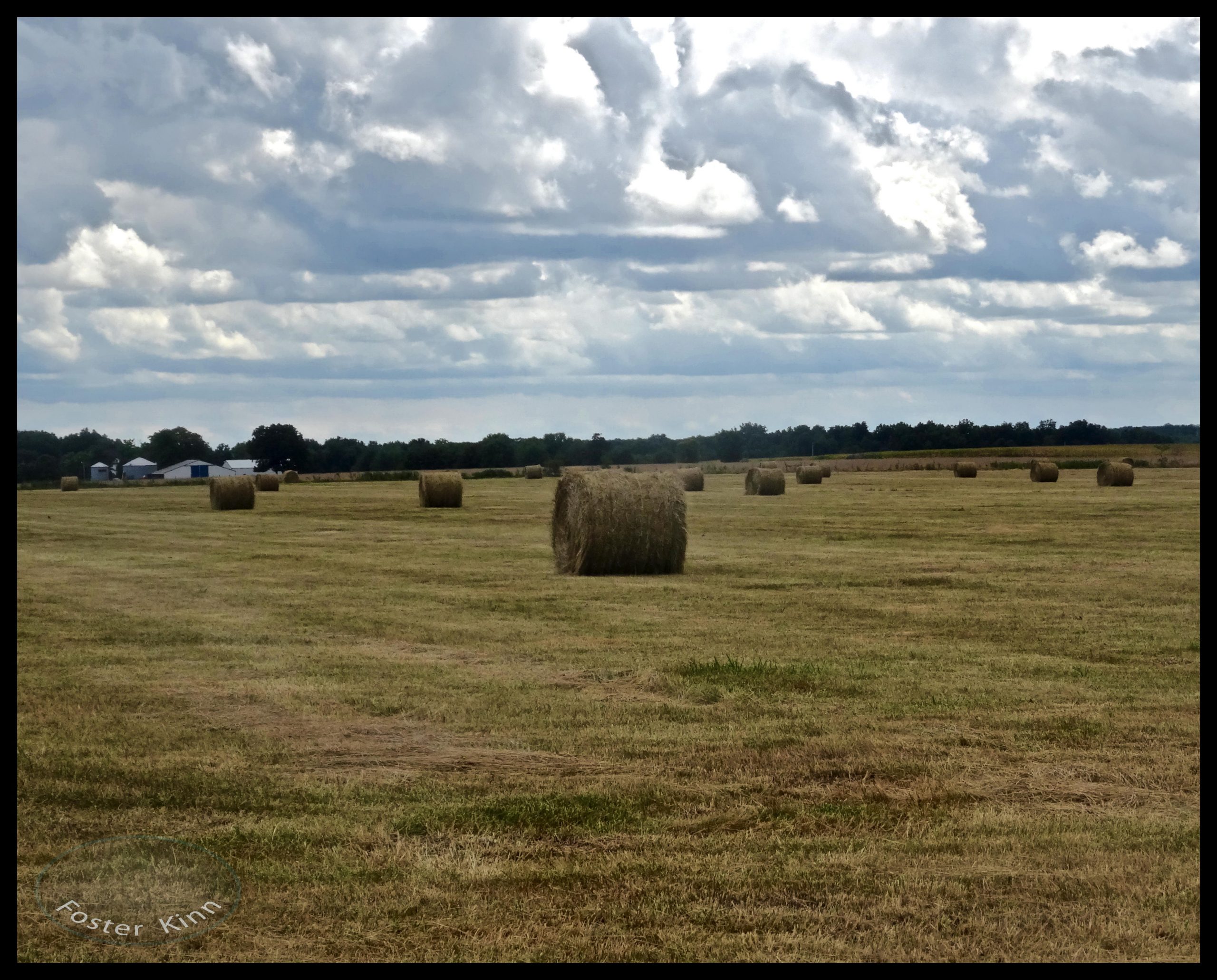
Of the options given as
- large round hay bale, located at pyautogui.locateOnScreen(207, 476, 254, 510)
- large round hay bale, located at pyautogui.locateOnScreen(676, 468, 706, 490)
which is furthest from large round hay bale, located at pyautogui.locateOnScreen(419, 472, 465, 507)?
large round hay bale, located at pyautogui.locateOnScreen(676, 468, 706, 490)

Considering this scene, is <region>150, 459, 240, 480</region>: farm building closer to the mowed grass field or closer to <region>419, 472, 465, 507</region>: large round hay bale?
<region>419, 472, 465, 507</region>: large round hay bale

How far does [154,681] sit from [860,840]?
21.8 feet

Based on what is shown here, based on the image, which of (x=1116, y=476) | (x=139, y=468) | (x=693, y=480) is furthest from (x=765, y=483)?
(x=139, y=468)

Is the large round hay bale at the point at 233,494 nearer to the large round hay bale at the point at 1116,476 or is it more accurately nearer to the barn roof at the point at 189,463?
the large round hay bale at the point at 1116,476

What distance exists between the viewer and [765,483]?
4466 centimetres

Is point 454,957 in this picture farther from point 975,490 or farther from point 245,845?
point 975,490

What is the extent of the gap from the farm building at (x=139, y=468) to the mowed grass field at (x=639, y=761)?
65.6m

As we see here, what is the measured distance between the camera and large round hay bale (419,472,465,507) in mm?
41719

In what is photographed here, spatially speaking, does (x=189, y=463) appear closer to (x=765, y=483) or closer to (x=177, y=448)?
(x=177, y=448)

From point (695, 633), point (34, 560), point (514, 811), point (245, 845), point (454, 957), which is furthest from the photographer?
point (34, 560)

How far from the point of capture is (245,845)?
6.60 metres

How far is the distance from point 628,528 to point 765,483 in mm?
24292
